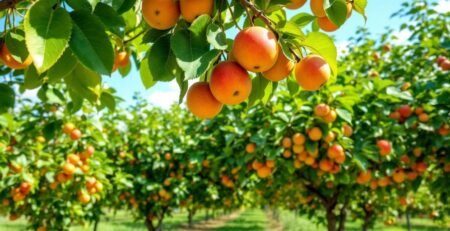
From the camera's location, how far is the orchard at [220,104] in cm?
124

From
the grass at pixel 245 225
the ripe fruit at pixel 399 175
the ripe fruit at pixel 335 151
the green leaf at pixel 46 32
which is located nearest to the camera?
the green leaf at pixel 46 32

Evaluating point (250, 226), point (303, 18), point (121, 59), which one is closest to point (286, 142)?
point (121, 59)

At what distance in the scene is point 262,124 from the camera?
5.51 m

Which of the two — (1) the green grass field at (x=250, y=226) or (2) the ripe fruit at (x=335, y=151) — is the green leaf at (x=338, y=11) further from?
(1) the green grass field at (x=250, y=226)

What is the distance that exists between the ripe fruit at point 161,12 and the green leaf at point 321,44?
46cm

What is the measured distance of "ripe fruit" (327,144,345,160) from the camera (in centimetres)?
427

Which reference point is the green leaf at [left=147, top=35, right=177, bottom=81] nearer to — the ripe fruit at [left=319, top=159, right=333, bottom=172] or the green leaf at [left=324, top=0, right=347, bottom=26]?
the green leaf at [left=324, top=0, right=347, bottom=26]

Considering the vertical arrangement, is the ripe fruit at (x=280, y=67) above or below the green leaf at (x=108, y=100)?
below

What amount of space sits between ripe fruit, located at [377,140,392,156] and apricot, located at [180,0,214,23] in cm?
391

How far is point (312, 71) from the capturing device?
4.48ft

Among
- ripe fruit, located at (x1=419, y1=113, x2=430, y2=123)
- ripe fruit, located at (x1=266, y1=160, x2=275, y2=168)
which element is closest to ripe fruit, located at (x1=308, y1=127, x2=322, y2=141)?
ripe fruit, located at (x1=266, y1=160, x2=275, y2=168)

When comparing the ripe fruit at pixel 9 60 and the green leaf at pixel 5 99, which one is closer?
the ripe fruit at pixel 9 60

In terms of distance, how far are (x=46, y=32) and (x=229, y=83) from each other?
20.5 inches

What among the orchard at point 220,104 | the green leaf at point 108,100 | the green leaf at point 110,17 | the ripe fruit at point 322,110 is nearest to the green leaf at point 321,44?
the orchard at point 220,104
